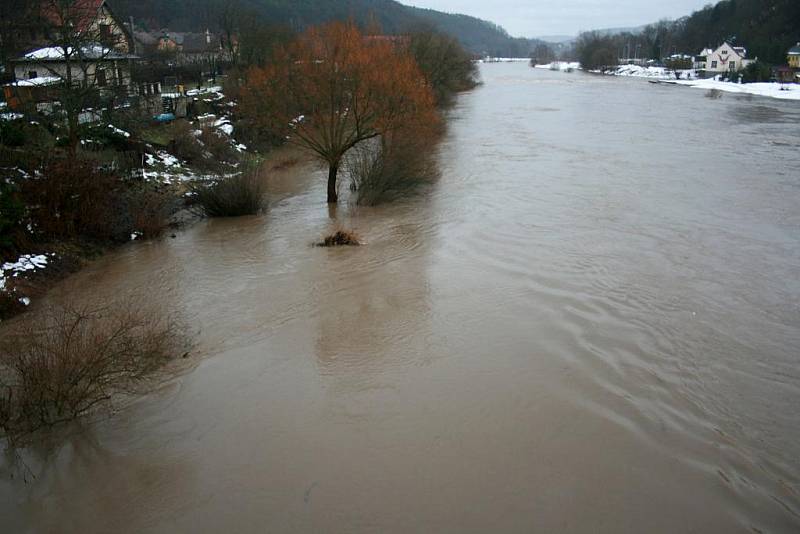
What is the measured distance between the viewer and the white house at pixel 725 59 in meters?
91.5

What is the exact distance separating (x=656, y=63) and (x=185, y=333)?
130 meters

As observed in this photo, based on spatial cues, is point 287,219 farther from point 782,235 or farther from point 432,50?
point 432,50

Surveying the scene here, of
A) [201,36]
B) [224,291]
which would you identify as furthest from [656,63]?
[224,291]

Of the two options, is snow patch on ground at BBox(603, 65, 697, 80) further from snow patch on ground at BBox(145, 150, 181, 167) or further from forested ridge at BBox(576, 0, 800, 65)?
snow patch on ground at BBox(145, 150, 181, 167)

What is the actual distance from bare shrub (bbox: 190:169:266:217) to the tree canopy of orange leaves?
6.73 feet

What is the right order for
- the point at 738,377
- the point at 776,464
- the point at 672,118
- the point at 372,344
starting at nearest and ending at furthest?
the point at 776,464 < the point at 738,377 < the point at 372,344 < the point at 672,118

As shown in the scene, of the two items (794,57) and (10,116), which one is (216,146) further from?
(794,57)

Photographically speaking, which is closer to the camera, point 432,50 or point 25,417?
point 25,417

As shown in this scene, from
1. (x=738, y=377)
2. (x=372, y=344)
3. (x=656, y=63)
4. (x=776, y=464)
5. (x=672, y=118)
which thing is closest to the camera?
(x=776, y=464)

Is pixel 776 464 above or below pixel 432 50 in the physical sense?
below

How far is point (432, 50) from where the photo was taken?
46.2m

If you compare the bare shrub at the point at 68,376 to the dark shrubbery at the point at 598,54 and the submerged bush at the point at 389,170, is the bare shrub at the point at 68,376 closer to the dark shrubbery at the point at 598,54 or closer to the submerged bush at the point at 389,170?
the submerged bush at the point at 389,170

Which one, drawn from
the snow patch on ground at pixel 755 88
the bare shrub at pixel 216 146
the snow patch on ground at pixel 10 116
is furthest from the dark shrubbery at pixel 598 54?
the snow patch on ground at pixel 10 116

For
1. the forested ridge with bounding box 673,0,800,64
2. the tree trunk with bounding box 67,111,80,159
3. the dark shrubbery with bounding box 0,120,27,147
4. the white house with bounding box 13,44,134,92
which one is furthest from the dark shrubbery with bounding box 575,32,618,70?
the dark shrubbery with bounding box 0,120,27,147
